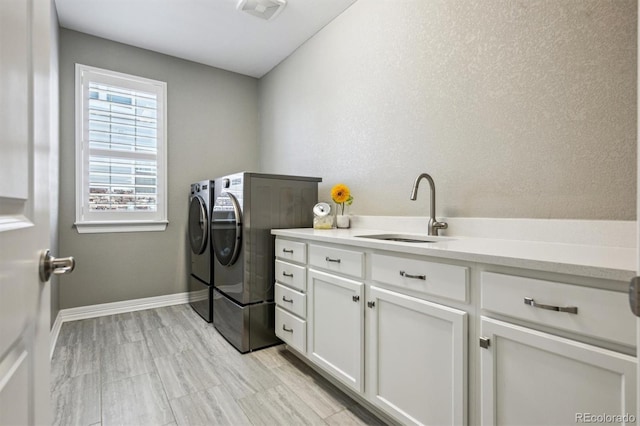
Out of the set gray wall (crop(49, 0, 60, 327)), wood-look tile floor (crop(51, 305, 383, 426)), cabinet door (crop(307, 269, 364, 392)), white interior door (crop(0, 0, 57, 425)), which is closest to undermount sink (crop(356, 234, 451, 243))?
cabinet door (crop(307, 269, 364, 392))

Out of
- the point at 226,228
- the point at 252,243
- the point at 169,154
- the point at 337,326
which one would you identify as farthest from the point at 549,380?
the point at 169,154

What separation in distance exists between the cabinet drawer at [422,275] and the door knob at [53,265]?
3.60ft

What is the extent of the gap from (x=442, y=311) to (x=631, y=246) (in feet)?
2.49

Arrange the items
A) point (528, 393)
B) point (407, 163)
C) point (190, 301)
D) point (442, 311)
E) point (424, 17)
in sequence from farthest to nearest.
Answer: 1. point (190, 301)
2. point (407, 163)
3. point (424, 17)
4. point (442, 311)
5. point (528, 393)

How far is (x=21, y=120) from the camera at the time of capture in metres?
0.53

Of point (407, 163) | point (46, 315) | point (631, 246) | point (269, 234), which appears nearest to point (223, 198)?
point (269, 234)

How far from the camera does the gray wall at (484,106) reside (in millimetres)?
1264

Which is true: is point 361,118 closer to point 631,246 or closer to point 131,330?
point 631,246

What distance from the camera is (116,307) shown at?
3049 millimetres

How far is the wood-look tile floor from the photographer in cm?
155

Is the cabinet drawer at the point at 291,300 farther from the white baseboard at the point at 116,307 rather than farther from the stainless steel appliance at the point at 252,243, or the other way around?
the white baseboard at the point at 116,307

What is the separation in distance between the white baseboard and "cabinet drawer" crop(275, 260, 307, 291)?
1728mm

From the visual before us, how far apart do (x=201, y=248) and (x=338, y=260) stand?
1.78 meters

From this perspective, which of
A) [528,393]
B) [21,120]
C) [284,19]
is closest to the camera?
[21,120]
